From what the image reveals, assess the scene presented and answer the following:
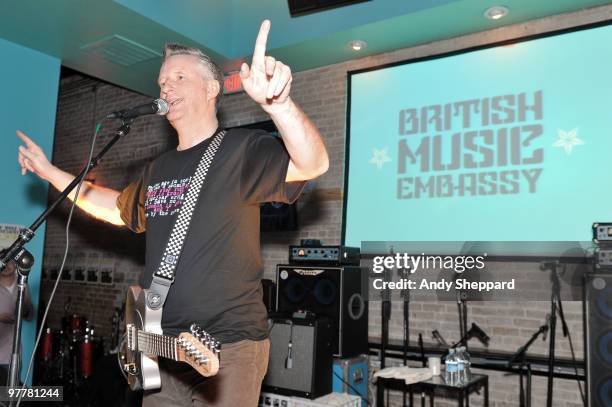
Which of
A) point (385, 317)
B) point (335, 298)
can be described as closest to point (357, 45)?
point (335, 298)

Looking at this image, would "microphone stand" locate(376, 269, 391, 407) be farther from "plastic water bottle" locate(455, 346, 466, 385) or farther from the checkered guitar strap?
the checkered guitar strap

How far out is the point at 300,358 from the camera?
378 centimetres

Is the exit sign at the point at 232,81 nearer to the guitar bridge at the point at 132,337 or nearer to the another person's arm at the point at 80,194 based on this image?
the another person's arm at the point at 80,194

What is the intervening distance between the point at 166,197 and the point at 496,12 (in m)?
3.35

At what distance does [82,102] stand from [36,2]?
397 centimetres

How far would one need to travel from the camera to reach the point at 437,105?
14.7ft

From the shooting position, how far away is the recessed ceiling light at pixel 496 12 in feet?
13.1

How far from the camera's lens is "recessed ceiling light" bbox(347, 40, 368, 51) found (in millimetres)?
4672

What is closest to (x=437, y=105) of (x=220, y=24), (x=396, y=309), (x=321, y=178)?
(x=321, y=178)

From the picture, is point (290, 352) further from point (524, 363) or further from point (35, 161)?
point (35, 161)

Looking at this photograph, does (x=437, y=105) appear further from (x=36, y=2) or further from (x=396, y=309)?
(x=36, y=2)

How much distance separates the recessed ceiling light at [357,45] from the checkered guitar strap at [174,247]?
3324mm

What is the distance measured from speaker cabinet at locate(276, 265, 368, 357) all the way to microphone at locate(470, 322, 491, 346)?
2.85 ft

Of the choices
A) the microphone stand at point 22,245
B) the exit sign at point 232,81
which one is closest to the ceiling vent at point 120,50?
the exit sign at point 232,81
